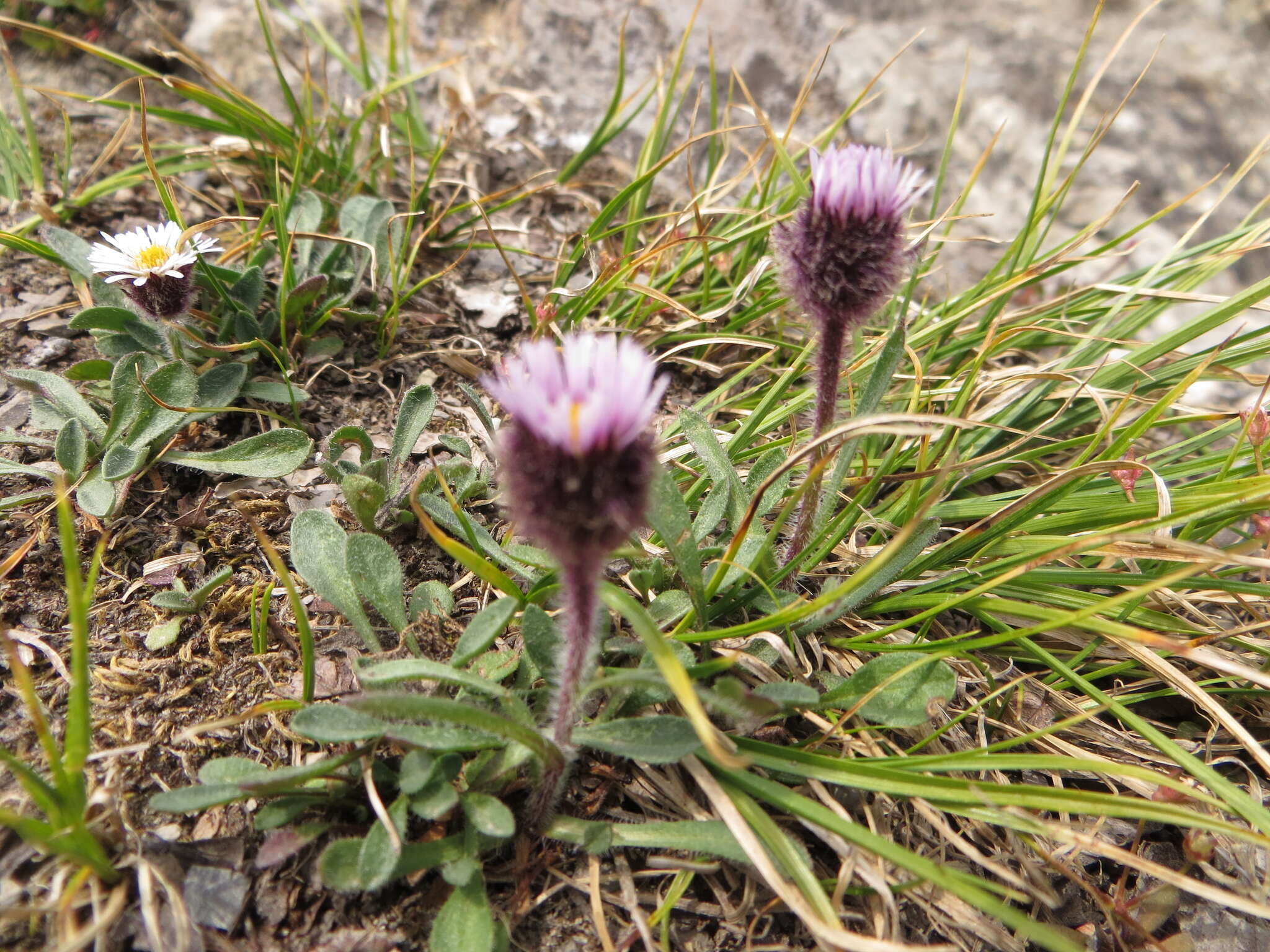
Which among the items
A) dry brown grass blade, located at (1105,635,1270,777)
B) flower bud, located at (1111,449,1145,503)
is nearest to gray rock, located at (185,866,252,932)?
dry brown grass blade, located at (1105,635,1270,777)

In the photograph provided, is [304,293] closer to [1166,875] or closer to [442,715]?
[442,715]

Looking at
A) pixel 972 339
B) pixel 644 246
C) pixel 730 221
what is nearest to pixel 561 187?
pixel 644 246

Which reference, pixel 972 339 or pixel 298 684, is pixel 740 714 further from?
pixel 972 339

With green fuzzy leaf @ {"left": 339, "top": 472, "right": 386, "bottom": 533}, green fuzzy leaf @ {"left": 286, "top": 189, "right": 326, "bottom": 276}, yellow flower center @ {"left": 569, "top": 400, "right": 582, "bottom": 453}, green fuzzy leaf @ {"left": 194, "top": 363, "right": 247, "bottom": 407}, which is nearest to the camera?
yellow flower center @ {"left": 569, "top": 400, "right": 582, "bottom": 453}

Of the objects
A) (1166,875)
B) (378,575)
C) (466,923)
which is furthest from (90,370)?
(1166,875)

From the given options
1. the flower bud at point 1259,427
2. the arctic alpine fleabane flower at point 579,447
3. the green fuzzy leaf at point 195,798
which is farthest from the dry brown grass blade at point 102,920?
the flower bud at point 1259,427

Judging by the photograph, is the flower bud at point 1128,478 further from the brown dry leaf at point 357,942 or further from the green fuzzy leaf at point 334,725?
the brown dry leaf at point 357,942

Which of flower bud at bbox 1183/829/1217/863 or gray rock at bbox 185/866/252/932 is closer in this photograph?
gray rock at bbox 185/866/252/932

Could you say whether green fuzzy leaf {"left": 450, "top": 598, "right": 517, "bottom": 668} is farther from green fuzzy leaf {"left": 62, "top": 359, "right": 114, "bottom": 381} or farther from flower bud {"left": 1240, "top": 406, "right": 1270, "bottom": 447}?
flower bud {"left": 1240, "top": 406, "right": 1270, "bottom": 447}
